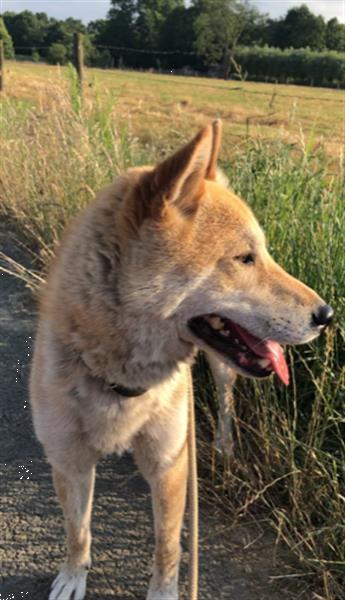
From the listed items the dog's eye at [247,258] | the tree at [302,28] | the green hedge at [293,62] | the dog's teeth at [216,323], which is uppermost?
the tree at [302,28]

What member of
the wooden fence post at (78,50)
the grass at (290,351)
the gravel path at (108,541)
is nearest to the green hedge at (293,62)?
the wooden fence post at (78,50)

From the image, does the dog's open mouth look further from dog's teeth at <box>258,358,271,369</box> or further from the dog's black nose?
the dog's black nose

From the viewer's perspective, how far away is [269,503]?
7.56 ft

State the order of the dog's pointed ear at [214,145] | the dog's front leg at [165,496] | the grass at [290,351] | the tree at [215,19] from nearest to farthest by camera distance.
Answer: the dog's pointed ear at [214,145]
the dog's front leg at [165,496]
the grass at [290,351]
the tree at [215,19]

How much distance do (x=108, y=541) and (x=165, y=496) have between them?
1.56 ft

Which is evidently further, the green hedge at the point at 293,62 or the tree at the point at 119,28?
the tree at the point at 119,28

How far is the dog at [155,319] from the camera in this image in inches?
61.9

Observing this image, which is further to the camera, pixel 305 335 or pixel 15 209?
pixel 15 209

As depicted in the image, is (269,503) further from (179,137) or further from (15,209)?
(15,209)

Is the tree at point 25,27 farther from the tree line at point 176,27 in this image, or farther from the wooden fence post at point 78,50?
the wooden fence post at point 78,50

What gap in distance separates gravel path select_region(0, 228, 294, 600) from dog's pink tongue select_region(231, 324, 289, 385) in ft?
2.62

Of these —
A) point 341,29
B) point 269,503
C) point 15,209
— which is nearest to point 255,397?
point 269,503

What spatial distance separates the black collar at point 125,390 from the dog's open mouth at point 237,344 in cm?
26

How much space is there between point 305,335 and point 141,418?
1.94 feet
